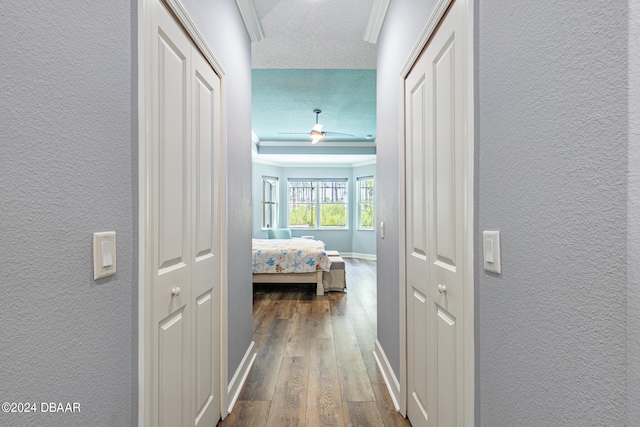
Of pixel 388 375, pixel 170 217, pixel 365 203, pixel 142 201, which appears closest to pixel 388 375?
pixel 388 375

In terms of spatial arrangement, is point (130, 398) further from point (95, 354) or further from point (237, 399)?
point (237, 399)

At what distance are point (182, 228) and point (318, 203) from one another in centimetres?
788

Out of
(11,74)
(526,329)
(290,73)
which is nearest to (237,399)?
(526,329)

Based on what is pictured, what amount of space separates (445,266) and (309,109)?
14.8 feet

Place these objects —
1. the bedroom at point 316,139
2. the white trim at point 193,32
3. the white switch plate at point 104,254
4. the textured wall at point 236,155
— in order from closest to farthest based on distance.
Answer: the white switch plate at point 104,254
the white trim at point 193,32
the textured wall at point 236,155
the bedroom at point 316,139

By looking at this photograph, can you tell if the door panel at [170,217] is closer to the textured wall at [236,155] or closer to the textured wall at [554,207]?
the textured wall at [236,155]

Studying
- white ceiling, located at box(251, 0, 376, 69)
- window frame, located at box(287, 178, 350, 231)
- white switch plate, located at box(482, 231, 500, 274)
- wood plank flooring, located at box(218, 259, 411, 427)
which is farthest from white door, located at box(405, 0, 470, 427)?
window frame, located at box(287, 178, 350, 231)

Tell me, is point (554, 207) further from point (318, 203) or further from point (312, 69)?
point (318, 203)

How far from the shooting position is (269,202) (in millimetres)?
8594

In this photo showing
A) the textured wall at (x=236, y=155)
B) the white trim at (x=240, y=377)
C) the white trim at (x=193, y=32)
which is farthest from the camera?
the white trim at (x=240, y=377)

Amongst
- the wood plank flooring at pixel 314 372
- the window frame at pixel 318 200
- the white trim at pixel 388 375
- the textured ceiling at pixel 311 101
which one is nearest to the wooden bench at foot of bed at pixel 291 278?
the wood plank flooring at pixel 314 372

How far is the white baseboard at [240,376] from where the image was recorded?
1.98 m

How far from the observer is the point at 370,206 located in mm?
8750

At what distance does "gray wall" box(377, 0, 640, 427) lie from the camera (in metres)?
0.53
